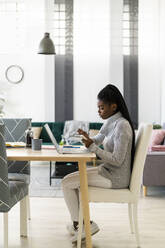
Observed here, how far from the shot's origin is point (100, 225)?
315cm

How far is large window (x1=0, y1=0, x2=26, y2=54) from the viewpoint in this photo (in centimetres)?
702

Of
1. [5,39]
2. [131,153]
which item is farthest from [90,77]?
[131,153]

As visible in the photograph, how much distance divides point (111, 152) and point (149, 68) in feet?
15.2

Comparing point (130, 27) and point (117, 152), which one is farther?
point (130, 27)

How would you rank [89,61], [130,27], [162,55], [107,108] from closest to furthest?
[107,108], [162,55], [130,27], [89,61]

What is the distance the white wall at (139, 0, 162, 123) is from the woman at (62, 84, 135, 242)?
4.39 m

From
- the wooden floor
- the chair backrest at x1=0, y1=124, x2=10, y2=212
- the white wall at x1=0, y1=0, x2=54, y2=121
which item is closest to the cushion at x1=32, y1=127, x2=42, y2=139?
the white wall at x1=0, y1=0, x2=54, y2=121

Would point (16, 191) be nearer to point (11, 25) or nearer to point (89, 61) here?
point (89, 61)

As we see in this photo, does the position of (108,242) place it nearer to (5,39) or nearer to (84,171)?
(84,171)

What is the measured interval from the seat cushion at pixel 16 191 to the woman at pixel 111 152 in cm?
31

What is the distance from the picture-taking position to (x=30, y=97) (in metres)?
7.04

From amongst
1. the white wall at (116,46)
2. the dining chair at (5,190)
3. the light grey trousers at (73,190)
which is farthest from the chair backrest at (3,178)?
the white wall at (116,46)

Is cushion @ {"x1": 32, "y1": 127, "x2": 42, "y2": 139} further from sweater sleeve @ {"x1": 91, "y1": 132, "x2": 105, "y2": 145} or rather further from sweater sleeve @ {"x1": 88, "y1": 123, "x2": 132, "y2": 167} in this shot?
sweater sleeve @ {"x1": 88, "y1": 123, "x2": 132, "y2": 167}

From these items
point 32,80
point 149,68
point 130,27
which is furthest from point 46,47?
point 149,68
